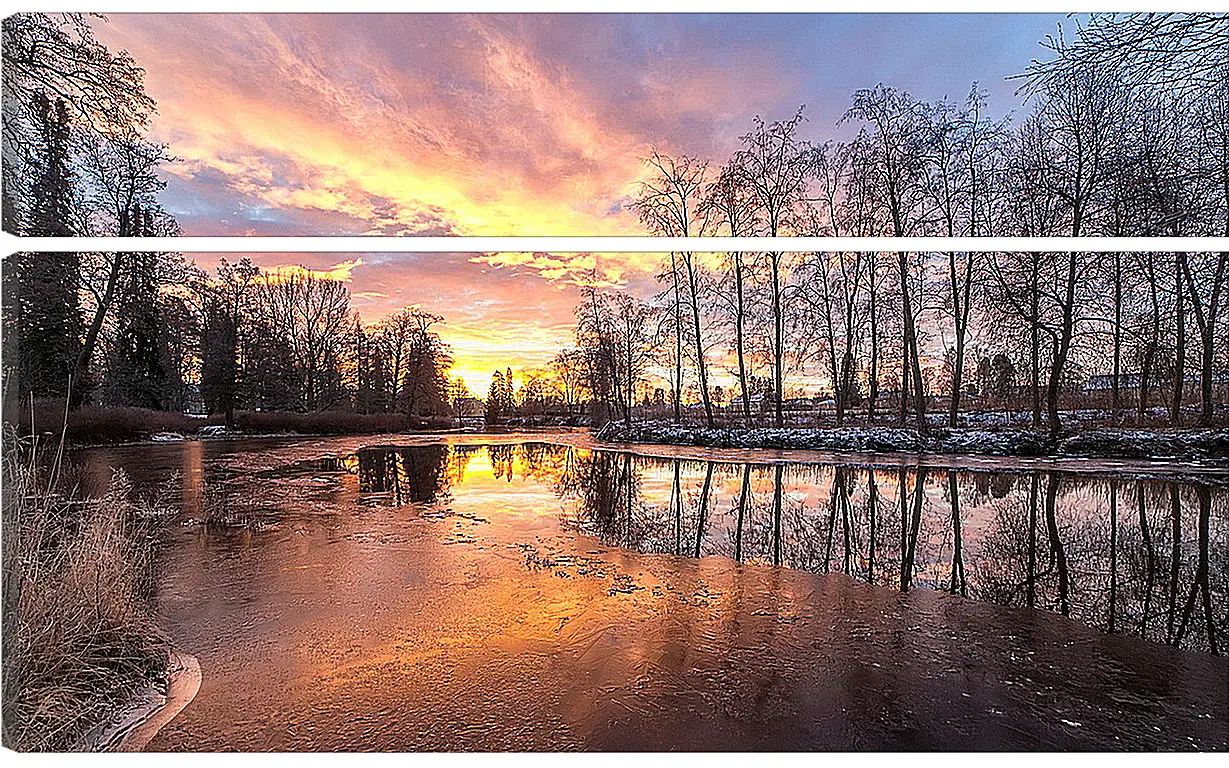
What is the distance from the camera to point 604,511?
4.07m

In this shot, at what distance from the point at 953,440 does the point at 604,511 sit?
460 centimetres

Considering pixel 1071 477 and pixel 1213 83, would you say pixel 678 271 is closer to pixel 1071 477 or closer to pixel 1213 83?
pixel 1071 477

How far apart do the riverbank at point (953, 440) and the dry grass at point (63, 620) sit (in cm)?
677

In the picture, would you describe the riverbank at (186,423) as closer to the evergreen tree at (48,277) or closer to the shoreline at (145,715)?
→ the evergreen tree at (48,277)

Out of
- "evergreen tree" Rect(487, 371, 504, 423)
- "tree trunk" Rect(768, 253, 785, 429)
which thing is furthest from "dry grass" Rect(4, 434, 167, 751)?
"tree trunk" Rect(768, 253, 785, 429)

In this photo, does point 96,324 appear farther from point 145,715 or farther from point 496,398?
point 496,398

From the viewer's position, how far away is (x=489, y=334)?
4.14 meters

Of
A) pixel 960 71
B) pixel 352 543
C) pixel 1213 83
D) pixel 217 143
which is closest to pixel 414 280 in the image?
pixel 217 143

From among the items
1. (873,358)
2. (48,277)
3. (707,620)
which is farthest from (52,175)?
(873,358)

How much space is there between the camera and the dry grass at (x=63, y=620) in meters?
1.28

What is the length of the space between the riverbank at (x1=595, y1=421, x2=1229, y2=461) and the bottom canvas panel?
39 millimetres

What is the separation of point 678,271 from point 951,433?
384 centimetres

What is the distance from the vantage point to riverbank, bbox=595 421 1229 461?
15.4ft

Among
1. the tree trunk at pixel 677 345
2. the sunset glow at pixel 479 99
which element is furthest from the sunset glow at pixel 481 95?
the tree trunk at pixel 677 345
